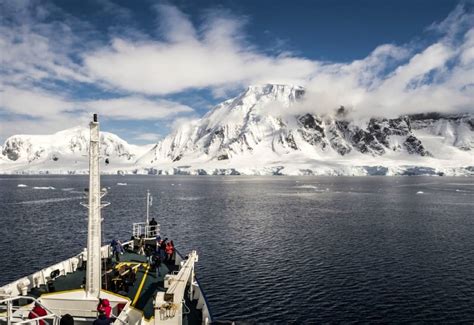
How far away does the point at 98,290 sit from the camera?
2117 centimetres

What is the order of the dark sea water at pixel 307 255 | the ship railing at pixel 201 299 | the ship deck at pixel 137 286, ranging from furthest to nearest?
the dark sea water at pixel 307 255
the ship railing at pixel 201 299
the ship deck at pixel 137 286

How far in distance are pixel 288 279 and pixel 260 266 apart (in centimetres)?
603

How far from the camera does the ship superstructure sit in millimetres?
20031

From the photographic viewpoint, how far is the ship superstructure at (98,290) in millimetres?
20031

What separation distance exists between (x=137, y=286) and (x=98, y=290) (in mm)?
5486

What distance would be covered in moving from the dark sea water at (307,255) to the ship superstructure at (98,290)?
9800 millimetres

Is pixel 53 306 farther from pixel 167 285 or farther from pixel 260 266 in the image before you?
pixel 260 266

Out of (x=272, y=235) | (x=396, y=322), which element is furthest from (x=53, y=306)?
(x=272, y=235)

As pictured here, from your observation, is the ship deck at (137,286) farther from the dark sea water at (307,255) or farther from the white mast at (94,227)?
the dark sea water at (307,255)

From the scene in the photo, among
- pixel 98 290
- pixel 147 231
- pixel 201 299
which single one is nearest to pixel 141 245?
pixel 147 231

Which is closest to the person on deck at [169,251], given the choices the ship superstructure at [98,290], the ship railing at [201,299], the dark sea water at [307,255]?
the ship superstructure at [98,290]

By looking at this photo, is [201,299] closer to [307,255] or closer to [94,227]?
[94,227]

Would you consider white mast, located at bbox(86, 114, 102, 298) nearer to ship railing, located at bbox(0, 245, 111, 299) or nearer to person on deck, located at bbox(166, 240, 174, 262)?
ship railing, located at bbox(0, 245, 111, 299)

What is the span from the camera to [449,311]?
35531 mm
